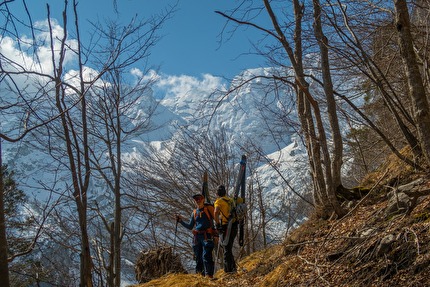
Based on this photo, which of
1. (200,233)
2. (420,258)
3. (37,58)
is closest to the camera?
(420,258)

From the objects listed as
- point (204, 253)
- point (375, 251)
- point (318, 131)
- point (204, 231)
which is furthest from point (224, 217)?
point (375, 251)

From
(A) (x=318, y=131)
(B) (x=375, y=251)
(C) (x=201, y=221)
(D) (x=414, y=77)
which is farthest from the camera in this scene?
(C) (x=201, y=221)

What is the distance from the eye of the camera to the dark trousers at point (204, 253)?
8.23 meters

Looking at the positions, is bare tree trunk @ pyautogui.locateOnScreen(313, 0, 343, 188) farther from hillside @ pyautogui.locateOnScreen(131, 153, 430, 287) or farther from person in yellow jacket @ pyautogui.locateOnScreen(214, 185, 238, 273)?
person in yellow jacket @ pyautogui.locateOnScreen(214, 185, 238, 273)

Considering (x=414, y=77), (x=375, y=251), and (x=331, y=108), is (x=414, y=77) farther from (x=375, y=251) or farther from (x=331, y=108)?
(x=331, y=108)

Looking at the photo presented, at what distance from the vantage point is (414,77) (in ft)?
14.6

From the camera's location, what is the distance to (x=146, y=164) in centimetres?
1720

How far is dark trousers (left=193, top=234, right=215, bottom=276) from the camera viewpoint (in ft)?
→ 27.0

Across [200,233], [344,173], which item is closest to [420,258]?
[200,233]

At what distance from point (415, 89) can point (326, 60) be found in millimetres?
2668

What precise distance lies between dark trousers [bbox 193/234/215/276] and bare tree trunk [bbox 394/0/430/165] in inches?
189

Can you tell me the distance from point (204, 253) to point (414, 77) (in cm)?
527

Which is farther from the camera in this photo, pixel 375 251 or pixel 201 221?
pixel 201 221

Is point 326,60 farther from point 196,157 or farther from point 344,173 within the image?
point 344,173
